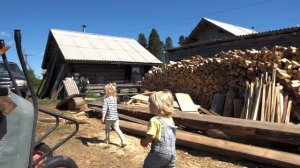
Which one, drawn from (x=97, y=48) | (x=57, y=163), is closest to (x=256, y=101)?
(x=57, y=163)

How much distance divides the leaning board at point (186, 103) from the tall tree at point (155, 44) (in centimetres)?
6227

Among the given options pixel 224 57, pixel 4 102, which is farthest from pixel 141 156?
pixel 224 57

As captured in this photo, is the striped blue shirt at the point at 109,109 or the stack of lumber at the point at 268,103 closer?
the striped blue shirt at the point at 109,109

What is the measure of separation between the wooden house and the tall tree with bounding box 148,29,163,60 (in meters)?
44.6

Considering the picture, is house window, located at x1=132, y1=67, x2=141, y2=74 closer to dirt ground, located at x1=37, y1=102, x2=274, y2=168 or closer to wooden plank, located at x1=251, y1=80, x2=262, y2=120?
dirt ground, located at x1=37, y1=102, x2=274, y2=168

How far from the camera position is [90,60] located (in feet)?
76.3

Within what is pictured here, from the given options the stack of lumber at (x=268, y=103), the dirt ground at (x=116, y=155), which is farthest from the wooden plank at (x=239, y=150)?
the stack of lumber at (x=268, y=103)

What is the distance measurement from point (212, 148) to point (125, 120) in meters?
3.73

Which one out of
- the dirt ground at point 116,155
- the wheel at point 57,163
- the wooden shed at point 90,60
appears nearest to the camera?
the wheel at point 57,163

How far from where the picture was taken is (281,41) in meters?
16.7

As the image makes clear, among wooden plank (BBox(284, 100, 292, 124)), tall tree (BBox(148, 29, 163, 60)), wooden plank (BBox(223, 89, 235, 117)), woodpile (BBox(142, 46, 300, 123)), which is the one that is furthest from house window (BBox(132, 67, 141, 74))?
tall tree (BBox(148, 29, 163, 60))

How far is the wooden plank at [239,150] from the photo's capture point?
18.0 feet

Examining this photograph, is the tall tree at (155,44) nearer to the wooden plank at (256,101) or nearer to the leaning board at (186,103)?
the leaning board at (186,103)

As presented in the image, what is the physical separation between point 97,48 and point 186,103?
15.7m
